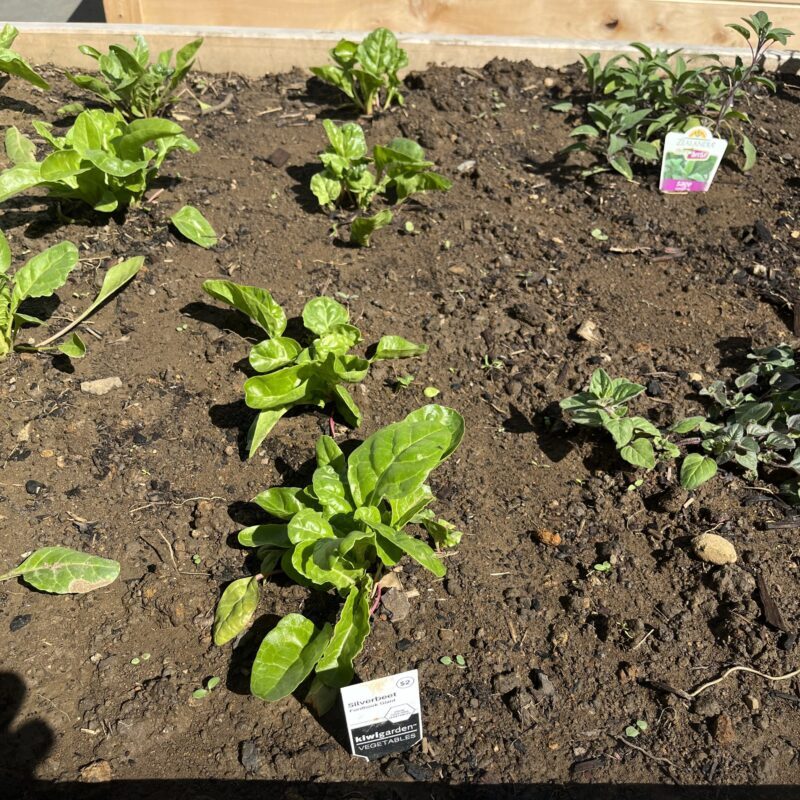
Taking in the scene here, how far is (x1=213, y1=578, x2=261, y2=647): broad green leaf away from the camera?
1.87 m

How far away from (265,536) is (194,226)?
144 cm

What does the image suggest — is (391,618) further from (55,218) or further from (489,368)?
(55,218)

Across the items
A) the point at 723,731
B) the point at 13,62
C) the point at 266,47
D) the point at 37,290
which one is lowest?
the point at 723,731

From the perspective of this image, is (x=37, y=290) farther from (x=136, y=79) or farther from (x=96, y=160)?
(x=136, y=79)

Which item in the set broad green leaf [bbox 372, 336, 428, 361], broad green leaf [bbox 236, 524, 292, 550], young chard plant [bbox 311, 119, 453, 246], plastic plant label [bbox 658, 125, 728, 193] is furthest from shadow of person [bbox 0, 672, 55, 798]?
plastic plant label [bbox 658, 125, 728, 193]

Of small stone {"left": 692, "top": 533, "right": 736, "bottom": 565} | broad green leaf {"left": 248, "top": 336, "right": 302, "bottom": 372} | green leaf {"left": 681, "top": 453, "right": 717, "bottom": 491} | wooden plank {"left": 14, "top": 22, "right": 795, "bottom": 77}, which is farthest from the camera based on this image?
wooden plank {"left": 14, "top": 22, "right": 795, "bottom": 77}

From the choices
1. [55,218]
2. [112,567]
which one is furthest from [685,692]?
[55,218]

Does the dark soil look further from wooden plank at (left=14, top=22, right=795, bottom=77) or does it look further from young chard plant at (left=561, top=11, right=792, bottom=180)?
wooden plank at (left=14, top=22, right=795, bottom=77)

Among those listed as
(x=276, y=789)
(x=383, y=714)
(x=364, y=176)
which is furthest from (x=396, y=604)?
(x=364, y=176)

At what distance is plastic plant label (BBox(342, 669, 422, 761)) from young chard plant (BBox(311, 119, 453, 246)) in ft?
5.95

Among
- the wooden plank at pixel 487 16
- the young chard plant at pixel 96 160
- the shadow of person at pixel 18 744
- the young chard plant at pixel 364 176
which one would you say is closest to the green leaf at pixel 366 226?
the young chard plant at pixel 364 176

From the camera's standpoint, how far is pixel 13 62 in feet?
10.6

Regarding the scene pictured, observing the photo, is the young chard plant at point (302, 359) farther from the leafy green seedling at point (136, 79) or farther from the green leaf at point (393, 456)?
the leafy green seedling at point (136, 79)

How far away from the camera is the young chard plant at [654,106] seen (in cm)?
326
